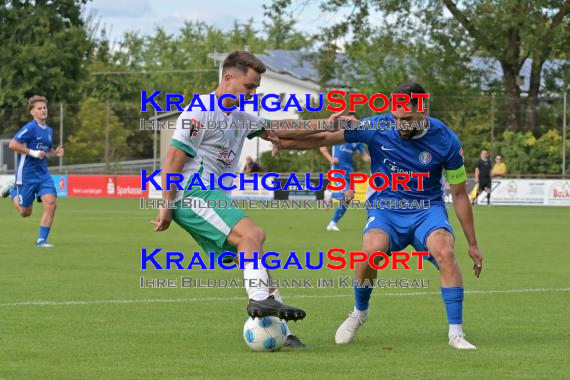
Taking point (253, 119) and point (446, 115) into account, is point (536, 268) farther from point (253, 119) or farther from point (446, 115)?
point (446, 115)

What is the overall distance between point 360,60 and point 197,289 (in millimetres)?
48457

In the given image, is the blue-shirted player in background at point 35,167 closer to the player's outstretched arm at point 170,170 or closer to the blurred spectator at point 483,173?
the player's outstretched arm at point 170,170

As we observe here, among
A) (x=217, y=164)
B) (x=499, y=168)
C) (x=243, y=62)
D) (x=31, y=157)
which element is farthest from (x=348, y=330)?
(x=499, y=168)

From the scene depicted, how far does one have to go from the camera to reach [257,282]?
26.7ft

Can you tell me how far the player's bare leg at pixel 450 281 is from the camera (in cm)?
841

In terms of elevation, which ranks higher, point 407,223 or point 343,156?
point 343,156

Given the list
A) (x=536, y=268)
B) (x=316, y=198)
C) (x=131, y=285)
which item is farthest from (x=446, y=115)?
(x=131, y=285)

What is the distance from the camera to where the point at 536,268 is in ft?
51.6

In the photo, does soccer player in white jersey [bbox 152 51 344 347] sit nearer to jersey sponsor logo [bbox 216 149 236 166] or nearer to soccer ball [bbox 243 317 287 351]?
jersey sponsor logo [bbox 216 149 236 166]

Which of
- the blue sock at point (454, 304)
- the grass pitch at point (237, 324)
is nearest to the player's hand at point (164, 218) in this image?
the grass pitch at point (237, 324)

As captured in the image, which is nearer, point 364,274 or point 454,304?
point 454,304

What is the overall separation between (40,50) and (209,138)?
187ft

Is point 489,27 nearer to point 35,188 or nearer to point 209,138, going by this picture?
point 35,188

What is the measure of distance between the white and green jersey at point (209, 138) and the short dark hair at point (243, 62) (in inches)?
11.0
